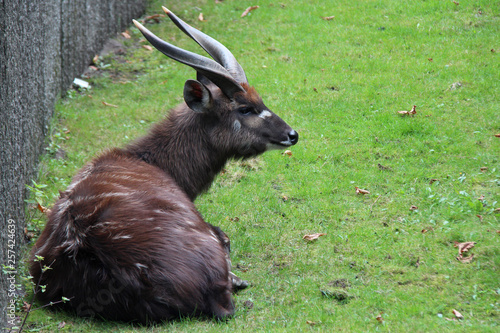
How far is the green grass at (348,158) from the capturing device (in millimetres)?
4809

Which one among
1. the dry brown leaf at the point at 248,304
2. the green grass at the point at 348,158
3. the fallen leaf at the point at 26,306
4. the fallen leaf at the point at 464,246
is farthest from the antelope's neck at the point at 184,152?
the fallen leaf at the point at 464,246

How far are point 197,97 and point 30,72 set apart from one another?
7.36 ft

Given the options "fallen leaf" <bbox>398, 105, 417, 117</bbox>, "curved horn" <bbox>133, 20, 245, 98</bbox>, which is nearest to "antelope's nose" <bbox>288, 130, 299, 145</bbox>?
"curved horn" <bbox>133, 20, 245, 98</bbox>

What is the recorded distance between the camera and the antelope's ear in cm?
584

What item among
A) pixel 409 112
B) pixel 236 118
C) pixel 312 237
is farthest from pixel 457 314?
pixel 409 112

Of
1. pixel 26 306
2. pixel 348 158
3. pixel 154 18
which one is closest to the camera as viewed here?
pixel 26 306

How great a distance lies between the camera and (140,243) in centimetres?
440

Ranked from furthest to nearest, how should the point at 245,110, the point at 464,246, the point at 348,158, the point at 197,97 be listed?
the point at 348,158 → the point at 245,110 → the point at 197,97 → the point at 464,246

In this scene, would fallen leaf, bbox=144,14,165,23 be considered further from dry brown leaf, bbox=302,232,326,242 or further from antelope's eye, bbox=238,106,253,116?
dry brown leaf, bbox=302,232,326,242

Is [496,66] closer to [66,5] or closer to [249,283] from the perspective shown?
[249,283]

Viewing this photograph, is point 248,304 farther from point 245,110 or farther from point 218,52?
point 218,52

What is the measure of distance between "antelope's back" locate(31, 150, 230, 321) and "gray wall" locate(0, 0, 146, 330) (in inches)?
17.9

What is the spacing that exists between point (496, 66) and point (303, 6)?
14.6ft

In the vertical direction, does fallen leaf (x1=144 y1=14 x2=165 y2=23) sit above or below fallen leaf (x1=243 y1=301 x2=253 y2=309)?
above
